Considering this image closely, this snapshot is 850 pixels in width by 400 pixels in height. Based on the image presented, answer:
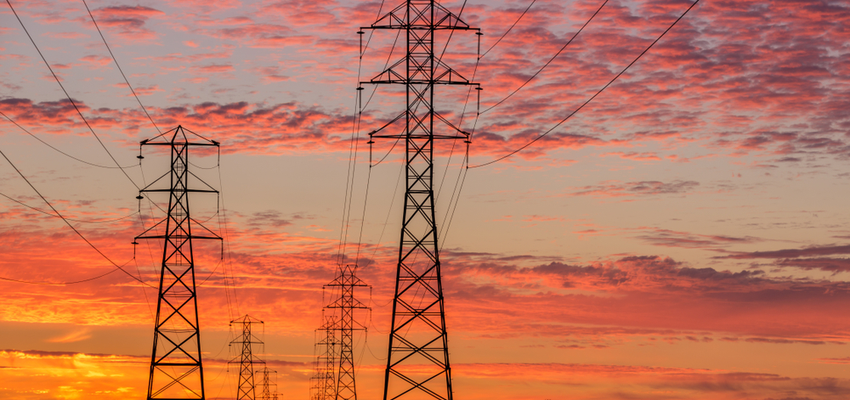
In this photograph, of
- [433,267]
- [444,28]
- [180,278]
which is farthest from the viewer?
[180,278]

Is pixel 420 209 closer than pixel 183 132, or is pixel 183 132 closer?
pixel 420 209

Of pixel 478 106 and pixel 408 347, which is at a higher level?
pixel 478 106

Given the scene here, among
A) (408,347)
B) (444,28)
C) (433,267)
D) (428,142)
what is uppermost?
(444,28)

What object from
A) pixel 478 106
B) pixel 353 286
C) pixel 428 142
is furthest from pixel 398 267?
pixel 353 286

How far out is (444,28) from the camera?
48781 millimetres

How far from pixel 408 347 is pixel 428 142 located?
9.28 metres

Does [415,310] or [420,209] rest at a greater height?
[420,209]

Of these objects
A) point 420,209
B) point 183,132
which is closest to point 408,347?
point 420,209

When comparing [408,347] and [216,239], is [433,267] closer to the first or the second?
[408,347]

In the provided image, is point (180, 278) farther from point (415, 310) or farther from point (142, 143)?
point (415, 310)

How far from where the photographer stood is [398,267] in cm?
4569

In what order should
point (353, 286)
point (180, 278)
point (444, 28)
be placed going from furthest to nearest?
point (353, 286)
point (180, 278)
point (444, 28)

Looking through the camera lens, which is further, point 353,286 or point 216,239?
point 353,286

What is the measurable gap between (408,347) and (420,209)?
6164 millimetres
